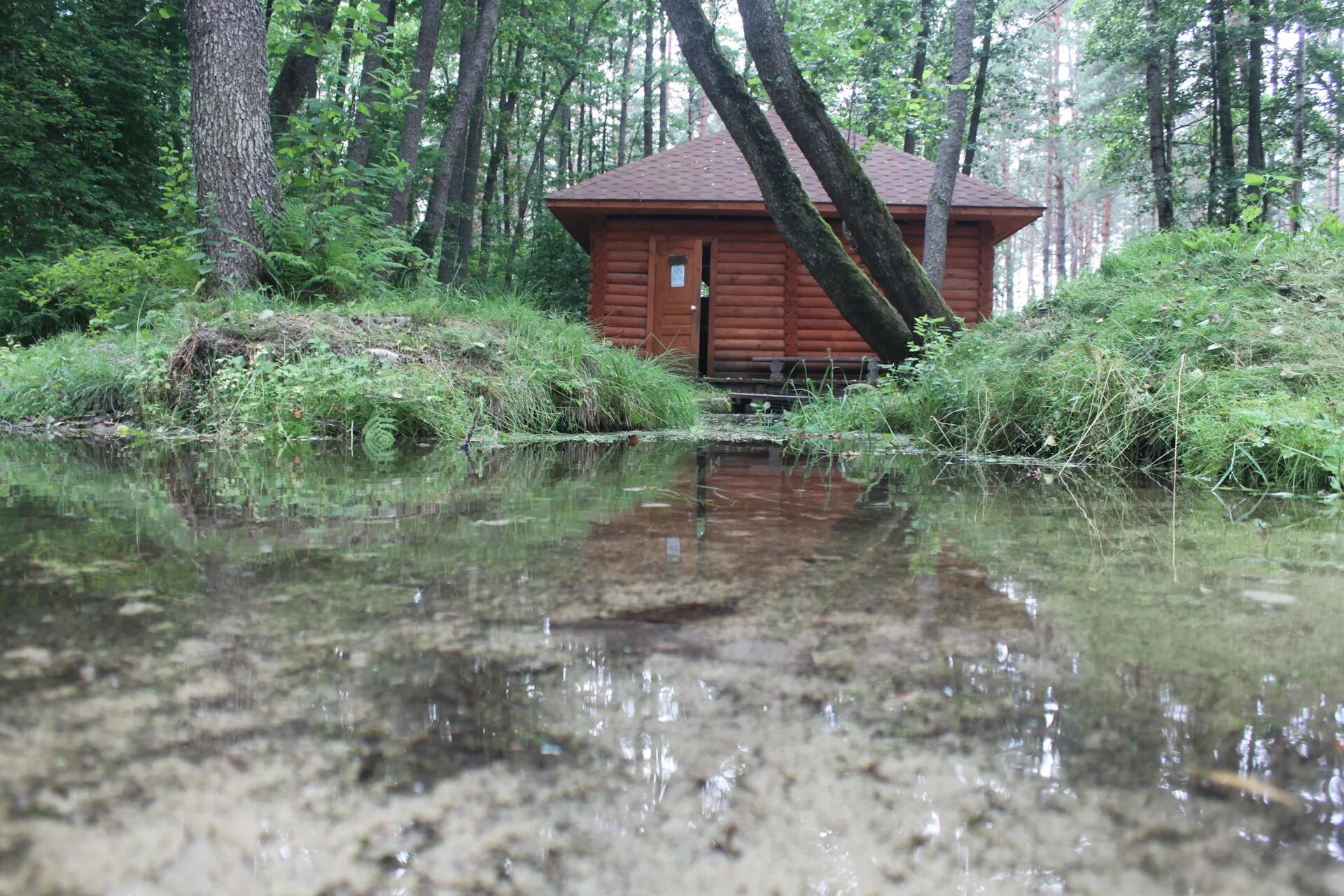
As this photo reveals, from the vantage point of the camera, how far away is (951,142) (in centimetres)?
Answer: 841

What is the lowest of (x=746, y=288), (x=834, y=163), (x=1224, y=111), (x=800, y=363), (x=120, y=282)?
(x=800, y=363)

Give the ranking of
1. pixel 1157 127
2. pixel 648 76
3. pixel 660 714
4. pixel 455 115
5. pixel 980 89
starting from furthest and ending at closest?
pixel 648 76
pixel 980 89
pixel 1157 127
pixel 455 115
pixel 660 714

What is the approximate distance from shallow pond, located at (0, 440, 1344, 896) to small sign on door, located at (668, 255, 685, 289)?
1085 cm

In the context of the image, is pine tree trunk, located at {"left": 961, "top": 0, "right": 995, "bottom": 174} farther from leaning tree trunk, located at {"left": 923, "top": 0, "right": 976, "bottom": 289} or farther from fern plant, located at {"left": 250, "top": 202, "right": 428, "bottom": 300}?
fern plant, located at {"left": 250, "top": 202, "right": 428, "bottom": 300}

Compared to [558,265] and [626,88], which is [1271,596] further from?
[626,88]

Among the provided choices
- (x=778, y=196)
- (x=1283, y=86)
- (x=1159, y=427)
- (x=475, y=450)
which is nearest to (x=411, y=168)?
(x=778, y=196)

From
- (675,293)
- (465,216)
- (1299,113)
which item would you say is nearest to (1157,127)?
(1299,113)

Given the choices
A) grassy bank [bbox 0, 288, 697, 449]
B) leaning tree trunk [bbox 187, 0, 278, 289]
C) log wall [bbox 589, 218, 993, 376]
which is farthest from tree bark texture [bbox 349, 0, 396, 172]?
log wall [bbox 589, 218, 993, 376]

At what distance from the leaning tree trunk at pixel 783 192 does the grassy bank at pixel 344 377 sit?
1436 millimetres

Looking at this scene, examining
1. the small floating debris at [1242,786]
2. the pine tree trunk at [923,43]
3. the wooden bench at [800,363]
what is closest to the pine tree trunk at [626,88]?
the pine tree trunk at [923,43]

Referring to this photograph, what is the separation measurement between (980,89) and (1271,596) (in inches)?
729

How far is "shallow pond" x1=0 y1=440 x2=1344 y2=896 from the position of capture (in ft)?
1.87

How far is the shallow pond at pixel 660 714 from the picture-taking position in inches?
22.5

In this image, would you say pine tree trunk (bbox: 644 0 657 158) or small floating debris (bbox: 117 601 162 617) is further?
pine tree trunk (bbox: 644 0 657 158)
